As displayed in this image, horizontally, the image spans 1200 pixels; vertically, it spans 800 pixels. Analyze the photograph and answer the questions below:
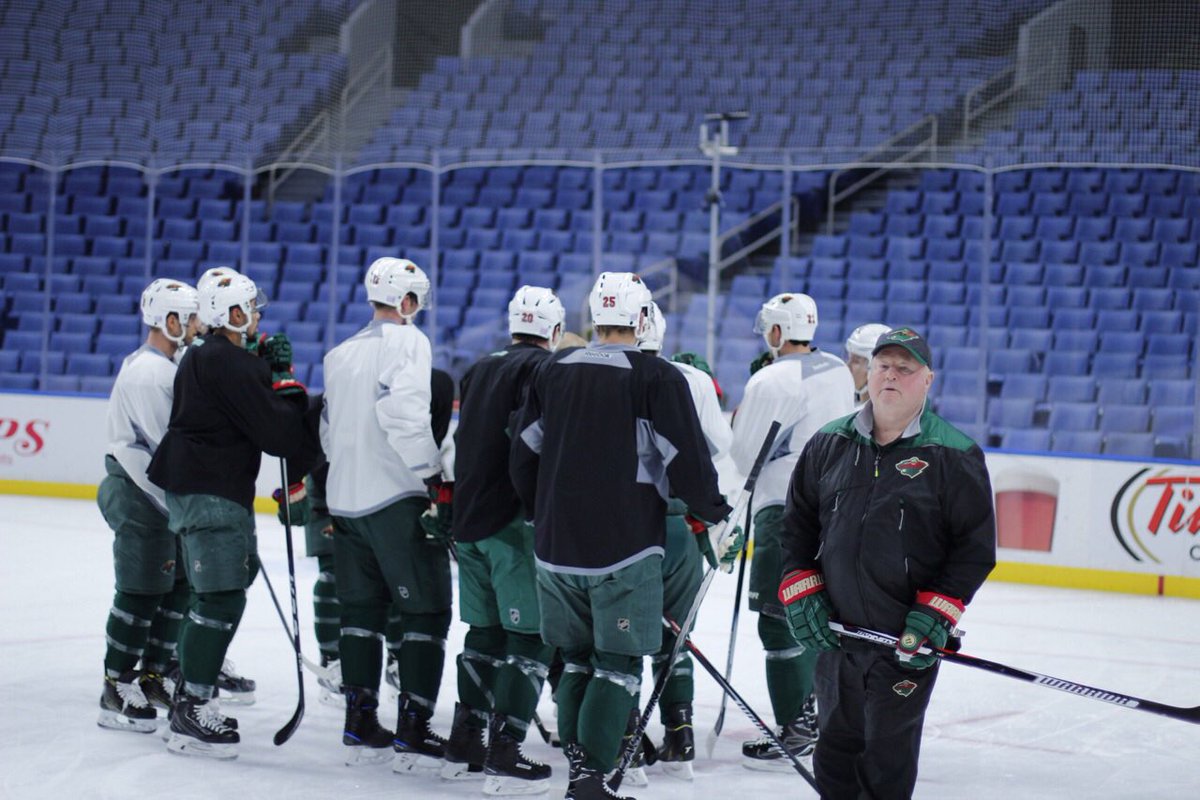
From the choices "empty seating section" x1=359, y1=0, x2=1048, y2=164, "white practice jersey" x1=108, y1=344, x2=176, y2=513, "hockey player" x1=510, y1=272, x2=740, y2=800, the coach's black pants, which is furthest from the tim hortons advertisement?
the coach's black pants

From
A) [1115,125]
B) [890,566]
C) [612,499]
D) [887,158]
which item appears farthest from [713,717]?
[1115,125]

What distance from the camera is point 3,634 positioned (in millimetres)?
6000

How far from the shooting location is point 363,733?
4.33 metres

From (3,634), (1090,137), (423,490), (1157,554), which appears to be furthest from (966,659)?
(1090,137)

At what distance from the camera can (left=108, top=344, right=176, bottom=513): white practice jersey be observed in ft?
15.2

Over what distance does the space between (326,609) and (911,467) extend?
110 inches

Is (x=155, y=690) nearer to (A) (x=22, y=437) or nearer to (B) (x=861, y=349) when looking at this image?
(B) (x=861, y=349)

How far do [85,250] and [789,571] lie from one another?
39.9 ft

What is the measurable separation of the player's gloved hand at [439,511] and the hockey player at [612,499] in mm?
594

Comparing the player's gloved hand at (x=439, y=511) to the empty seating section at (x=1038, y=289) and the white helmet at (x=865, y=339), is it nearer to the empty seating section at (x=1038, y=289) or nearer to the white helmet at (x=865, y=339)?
the white helmet at (x=865, y=339)

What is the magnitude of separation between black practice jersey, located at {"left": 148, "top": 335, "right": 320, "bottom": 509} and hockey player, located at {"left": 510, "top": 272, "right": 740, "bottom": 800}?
109cm

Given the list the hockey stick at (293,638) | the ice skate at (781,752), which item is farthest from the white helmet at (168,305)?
the ice skate at (781,752)

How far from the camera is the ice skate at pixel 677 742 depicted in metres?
4.27

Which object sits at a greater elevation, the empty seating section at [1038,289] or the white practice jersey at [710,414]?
the empty seating section at [1038,289]
